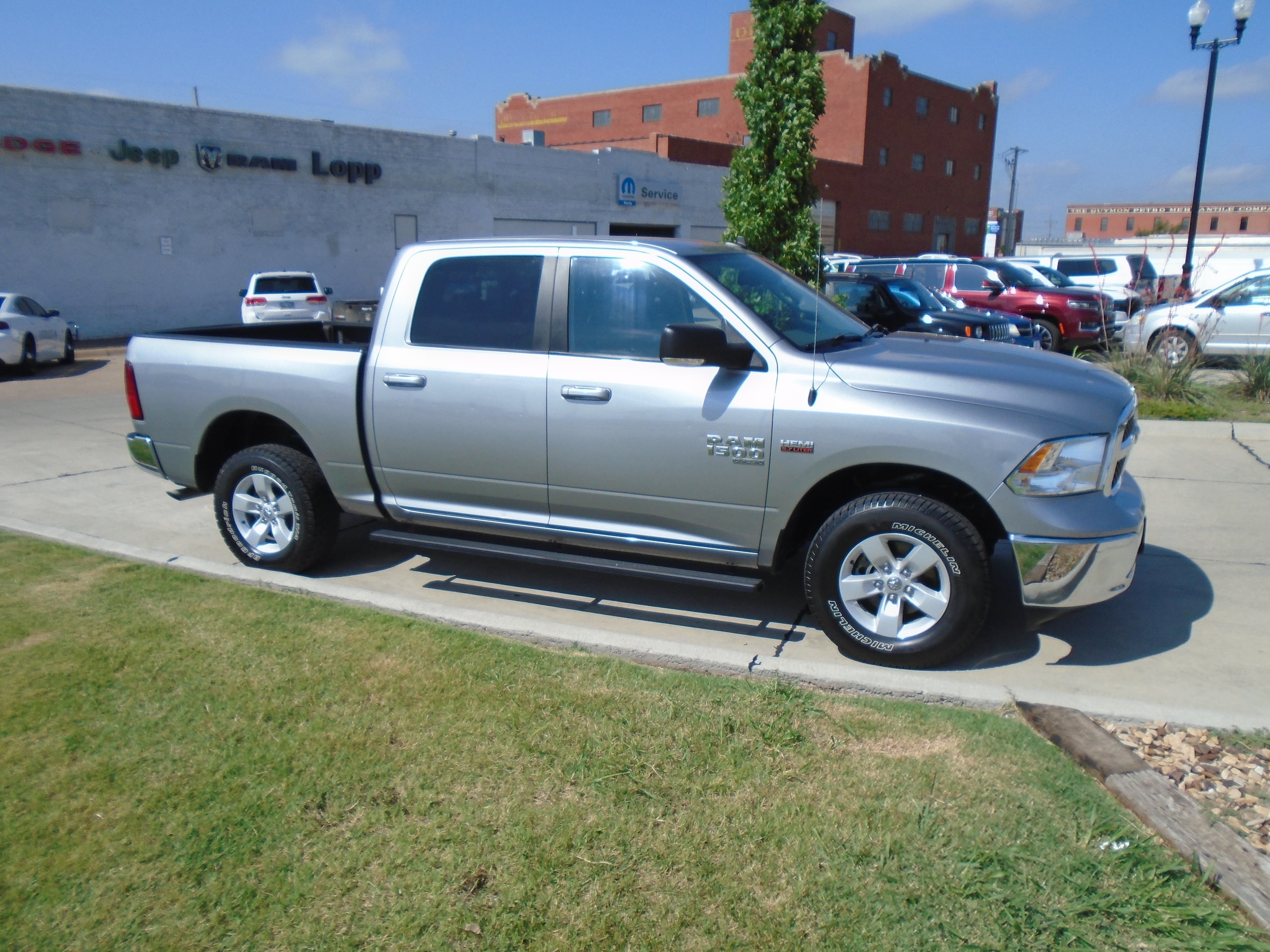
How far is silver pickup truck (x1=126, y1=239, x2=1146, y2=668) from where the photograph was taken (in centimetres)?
425

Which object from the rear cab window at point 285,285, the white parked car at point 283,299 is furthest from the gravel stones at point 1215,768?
the rear cab window at point 285,285

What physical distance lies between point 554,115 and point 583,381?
225 feet

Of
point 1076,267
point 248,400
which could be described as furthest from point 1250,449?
point 1076,267

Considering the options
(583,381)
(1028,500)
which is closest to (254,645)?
(583,381)

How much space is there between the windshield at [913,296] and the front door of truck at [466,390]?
1002 cm

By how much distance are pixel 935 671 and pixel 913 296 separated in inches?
442

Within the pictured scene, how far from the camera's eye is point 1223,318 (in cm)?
1452

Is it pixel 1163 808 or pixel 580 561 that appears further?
pixel 580 561

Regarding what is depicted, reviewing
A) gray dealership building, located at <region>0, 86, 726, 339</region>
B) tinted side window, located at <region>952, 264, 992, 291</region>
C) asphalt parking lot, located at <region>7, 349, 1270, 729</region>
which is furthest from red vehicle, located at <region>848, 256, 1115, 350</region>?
Result: gray dealership building, located at <region>0, 86, 726, 339</region>

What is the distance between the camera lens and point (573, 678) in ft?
14.1

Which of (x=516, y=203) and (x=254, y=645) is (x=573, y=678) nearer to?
(x=254, y=645)

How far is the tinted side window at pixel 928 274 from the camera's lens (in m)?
18.9

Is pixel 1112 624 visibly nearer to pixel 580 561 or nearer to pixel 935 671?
pixel 935 671

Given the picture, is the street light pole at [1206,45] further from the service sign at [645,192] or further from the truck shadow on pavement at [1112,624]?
the service sign at [645,192]
